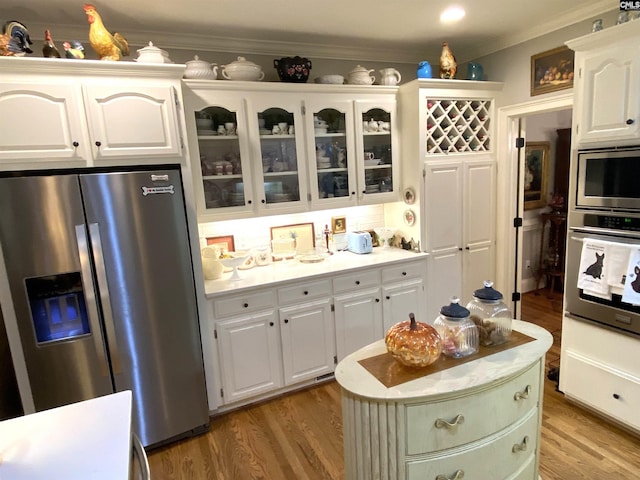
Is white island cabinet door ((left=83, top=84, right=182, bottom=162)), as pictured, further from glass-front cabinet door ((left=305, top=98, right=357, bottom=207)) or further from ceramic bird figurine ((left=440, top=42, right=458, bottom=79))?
ceramic bird figurine ((left=440, top=42, right=458, bottom=79))

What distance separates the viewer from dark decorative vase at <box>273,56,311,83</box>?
9.27 ft

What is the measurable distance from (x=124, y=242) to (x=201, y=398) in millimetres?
1120

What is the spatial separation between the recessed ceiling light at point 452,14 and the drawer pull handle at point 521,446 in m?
2.47

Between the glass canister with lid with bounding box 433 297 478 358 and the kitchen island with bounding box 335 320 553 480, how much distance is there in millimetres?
62

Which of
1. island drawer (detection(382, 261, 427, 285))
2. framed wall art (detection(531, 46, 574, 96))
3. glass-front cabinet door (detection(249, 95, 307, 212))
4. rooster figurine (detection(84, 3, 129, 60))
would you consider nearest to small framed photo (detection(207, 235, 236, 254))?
glass-front cabinet door (detection(249, 95, 307, 212))

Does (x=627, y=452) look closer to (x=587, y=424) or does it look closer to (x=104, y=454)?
(x=587, y=424)

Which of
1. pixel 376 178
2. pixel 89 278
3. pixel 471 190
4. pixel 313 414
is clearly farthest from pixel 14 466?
pixel 471 190

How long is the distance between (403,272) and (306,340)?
0.97m

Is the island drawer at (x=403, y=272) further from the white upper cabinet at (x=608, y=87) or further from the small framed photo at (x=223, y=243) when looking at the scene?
the white upper cabinet at (x=608, y=87)

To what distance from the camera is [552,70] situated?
2896mm

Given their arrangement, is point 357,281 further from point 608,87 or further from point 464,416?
point 608,87

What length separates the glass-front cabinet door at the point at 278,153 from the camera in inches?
110

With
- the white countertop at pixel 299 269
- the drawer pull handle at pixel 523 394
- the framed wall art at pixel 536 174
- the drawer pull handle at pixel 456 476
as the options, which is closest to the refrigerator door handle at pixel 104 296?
the white countertop at pixel 299 269

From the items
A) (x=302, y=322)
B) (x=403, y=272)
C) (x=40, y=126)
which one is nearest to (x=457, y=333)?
(x=302, y=322)
